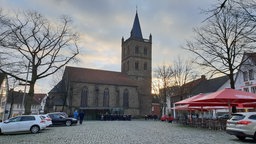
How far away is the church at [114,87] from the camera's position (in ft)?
208

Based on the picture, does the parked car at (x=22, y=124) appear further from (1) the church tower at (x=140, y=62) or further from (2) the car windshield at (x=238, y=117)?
(1) the church tower at (x=140, y=62)

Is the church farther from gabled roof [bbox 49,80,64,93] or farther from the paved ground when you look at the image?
the paved ground

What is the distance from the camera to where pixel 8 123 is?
19.7 metres

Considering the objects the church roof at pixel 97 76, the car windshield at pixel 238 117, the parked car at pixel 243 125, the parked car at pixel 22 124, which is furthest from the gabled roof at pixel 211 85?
the parked car at pixel 22 124

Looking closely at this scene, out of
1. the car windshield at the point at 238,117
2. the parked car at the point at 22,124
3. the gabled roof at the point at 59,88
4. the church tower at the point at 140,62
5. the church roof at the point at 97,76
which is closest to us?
the car windshield at the point at 238,117

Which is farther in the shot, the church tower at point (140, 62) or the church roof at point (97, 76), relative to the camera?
the church tower at point (140, 62)

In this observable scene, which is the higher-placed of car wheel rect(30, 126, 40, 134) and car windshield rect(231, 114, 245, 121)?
car windshield rect(231, 114, 245, 121)

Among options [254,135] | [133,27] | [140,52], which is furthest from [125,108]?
[254,135]

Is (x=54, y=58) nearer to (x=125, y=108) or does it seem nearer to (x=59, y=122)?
(x=59, y=122)

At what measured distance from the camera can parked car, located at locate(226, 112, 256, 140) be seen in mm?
13641

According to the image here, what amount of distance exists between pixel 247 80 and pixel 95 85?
39.0m

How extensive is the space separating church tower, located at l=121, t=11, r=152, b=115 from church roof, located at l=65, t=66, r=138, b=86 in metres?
3.56

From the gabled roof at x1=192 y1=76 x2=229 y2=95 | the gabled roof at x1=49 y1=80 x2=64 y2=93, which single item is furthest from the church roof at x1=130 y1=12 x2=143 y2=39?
the gabled roof at x1=192 y1=76 x2=229 y2=95

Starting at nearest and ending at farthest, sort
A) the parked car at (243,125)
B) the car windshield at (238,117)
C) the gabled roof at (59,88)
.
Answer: the parked car at (243,125) < the car windshield at (238,117) < the gabled roof at (59,88)
